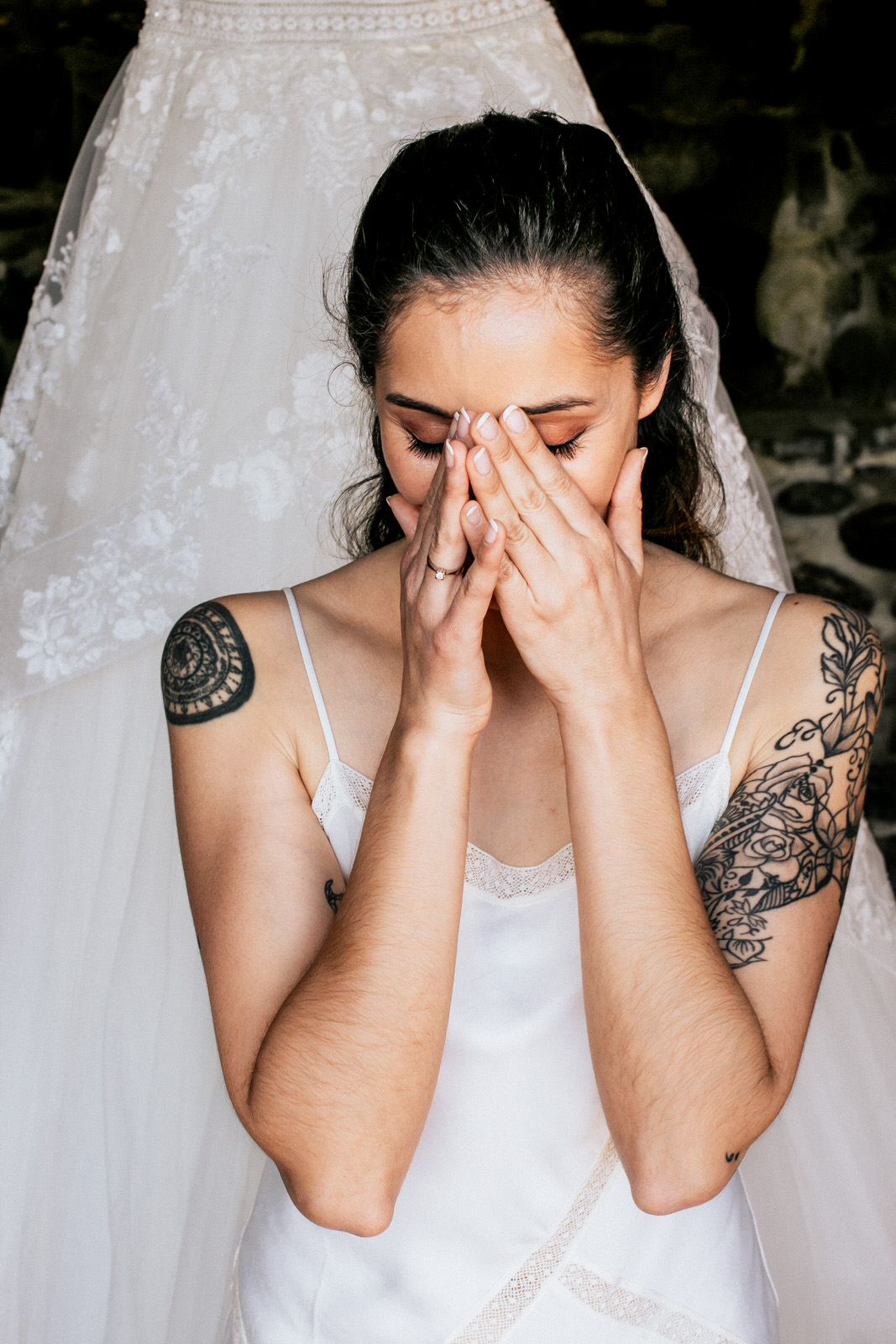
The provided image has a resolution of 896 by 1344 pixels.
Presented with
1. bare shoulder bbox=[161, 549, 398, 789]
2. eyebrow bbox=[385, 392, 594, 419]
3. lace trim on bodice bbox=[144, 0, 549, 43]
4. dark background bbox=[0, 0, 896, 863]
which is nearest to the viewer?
eyebrow bbox=[385, 392, 594, 419]

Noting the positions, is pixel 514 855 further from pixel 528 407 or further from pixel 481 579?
pixel 528 407

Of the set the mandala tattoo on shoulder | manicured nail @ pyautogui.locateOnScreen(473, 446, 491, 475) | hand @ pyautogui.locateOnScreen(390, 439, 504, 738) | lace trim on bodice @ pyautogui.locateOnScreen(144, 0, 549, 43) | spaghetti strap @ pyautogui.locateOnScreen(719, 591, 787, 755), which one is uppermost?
lace trim on bodice @ pyautogui.locateOnScreen(144, 0, 549, 43)

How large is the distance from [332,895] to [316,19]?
1553 mm

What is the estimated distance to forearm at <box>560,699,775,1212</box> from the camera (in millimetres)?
1025

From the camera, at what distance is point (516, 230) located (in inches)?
45.4

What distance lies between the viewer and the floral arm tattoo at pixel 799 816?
1.14m

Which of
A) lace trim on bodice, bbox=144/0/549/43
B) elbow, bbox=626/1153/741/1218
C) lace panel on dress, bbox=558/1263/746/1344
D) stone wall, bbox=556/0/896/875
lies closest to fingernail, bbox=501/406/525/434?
elbow, bbox=626/1153/741/1218

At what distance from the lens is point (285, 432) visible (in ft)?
6.20

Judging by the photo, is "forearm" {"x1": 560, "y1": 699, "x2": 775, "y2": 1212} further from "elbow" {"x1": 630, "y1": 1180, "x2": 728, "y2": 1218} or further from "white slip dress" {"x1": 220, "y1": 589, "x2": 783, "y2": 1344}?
"white slip dress" {"x1": 220, "y1": 589, "x2": 783, "y2": 1344}

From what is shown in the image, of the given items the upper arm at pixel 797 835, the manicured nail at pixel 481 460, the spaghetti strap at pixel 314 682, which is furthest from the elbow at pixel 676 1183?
the manicured nail at pixel 481 460

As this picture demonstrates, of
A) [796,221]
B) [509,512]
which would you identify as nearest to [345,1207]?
[509,512]

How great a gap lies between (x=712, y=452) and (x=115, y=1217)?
4.73ft

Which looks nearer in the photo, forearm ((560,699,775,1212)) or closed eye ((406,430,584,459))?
forearm ((560,699,775,1212))

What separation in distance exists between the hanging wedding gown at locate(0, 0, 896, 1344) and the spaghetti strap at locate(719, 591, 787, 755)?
66cm
